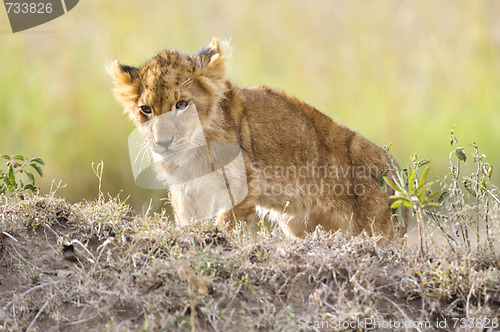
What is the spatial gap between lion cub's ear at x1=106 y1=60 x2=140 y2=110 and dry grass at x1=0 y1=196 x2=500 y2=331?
3.70ft

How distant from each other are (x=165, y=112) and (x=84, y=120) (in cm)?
371

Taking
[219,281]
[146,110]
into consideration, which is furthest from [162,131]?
[219,281]

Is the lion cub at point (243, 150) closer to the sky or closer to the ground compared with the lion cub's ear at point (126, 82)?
closer to the ground

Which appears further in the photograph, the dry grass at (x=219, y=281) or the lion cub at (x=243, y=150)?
the lion cub at (x=243, y=150)

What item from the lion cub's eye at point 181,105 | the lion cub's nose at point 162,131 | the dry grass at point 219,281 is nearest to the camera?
the dry grass at point 219,281

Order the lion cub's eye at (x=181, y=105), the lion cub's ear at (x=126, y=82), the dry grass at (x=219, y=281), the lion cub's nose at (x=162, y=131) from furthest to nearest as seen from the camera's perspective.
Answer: the lion cub's ear at (x=126, y=82) → the lion cub's eye at (x=181, y=105) → the lion cub's nose at (x=162, y=131) → the dry grass at (x=219, y=281)

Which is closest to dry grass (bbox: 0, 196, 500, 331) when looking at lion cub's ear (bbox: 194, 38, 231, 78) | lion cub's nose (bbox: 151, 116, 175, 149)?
lion cub's nose (bbox: 151, 116, 175, 149)

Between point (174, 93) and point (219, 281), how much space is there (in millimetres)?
1549

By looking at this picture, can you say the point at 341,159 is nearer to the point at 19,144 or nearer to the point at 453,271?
the point at 453,271

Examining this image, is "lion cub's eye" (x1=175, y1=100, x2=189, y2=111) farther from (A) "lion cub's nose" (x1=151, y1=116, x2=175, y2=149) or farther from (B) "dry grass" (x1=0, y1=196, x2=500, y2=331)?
(B) "dry grass" (x1=0, y1=196, x2=500, y2=331)

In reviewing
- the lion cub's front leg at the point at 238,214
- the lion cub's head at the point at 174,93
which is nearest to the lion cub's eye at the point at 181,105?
the lion cub's head at the point at 174,93

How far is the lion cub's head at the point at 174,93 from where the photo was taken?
428 centimetres

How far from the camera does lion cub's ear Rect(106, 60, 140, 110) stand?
449 centimetres

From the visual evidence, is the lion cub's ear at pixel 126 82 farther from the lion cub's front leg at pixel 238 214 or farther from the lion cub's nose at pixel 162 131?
the lion cub's front leg at pixel 238 214
